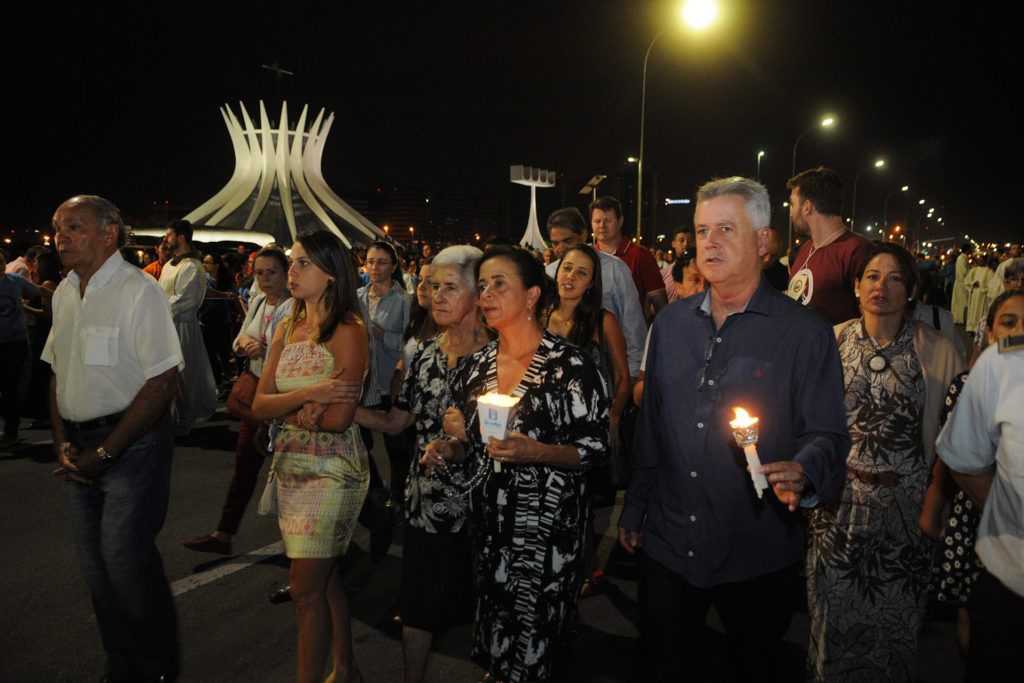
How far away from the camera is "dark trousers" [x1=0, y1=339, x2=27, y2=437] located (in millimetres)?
7582

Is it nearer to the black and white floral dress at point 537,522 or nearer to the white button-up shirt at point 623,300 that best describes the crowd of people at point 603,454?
the black and white floral dress at point 537,522

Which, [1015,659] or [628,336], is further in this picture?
[628,336]

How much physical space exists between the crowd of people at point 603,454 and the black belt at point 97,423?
13 mm

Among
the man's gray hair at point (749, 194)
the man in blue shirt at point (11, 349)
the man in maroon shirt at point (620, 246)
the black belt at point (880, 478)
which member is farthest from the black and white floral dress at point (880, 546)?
the man in blue shirt at point (11, 349)

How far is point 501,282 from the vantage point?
2.67 metres

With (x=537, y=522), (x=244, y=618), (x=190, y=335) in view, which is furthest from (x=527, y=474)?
(x=190, y=335)

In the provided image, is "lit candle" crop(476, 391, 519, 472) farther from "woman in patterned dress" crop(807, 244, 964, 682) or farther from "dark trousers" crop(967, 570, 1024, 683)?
"woman in patterned dress" crop(807, 244, 964, 682)

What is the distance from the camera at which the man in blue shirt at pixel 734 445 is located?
217 centimetres

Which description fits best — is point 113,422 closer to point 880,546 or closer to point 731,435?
point 731,435

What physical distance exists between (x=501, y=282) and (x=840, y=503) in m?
2.01

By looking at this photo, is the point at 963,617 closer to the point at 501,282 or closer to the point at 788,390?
the point at 788,390

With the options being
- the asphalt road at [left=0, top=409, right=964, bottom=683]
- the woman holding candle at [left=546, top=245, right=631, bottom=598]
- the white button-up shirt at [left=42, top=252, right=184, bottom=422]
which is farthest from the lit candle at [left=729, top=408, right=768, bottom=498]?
the white button-up shirt at [left=42, top=252, right=184, bottom=422]

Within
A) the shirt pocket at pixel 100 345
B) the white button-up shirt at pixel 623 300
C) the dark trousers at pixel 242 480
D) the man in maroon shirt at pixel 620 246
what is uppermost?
the man in maroon shirt at pixel 620 246

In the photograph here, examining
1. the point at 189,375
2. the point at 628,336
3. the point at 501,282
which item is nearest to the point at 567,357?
the point at 501,282
